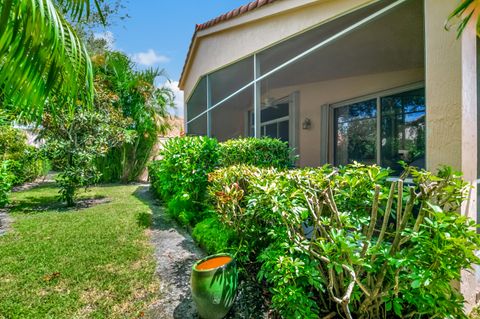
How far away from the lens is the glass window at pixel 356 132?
24.1 feet

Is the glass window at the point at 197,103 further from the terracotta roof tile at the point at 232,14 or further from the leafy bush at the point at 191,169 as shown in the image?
the leafy bush at the point at 191,169

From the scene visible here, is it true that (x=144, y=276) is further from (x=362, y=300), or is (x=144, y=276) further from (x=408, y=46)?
(x=408, y=46)

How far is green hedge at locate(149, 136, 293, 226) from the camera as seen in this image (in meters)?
5.42

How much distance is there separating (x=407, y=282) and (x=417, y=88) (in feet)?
18.5

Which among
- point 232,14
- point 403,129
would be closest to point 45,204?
point 232,14

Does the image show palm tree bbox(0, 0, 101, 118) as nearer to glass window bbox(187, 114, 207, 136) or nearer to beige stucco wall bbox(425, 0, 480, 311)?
beige stucco wall bbox(425, 0, 480, 311)

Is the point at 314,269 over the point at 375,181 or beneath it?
beneath

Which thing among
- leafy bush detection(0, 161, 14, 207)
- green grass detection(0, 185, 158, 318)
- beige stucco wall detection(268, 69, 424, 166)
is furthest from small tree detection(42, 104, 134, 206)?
beige stucco wall detection(268, 69, 424, 166)

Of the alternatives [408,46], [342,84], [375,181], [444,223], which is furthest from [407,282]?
[342,84]

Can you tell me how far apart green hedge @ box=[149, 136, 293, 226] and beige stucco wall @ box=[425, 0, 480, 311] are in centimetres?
296

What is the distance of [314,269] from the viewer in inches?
99.5

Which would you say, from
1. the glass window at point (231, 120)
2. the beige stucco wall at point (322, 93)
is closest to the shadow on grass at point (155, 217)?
the glass window at point (231, 120)

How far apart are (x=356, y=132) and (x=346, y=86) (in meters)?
1.44

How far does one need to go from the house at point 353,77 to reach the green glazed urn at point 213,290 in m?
2.53
